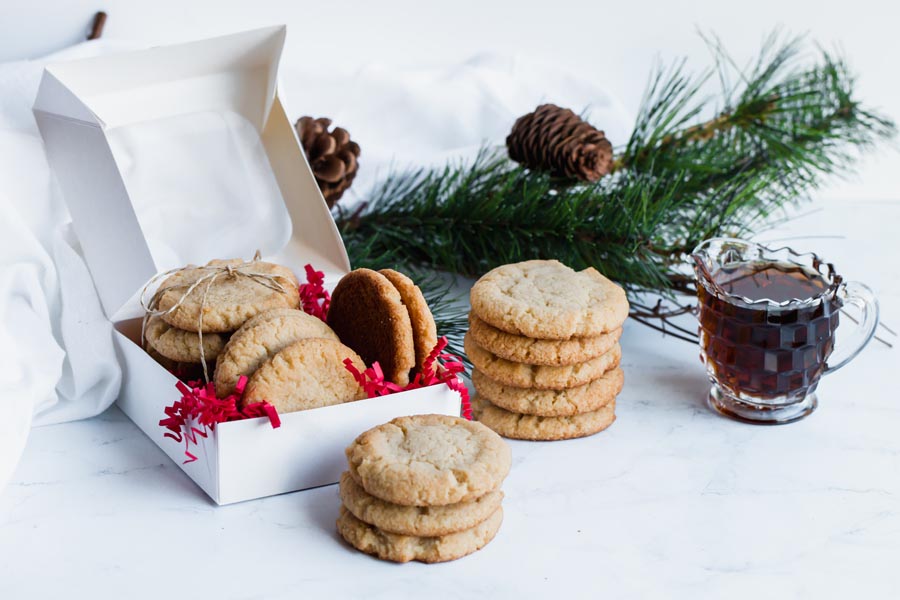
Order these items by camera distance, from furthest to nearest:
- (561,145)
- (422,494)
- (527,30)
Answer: (527,30)
(561,145)
(422,494)

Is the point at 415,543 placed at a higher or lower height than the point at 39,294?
lower

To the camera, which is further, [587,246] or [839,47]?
[839,47]

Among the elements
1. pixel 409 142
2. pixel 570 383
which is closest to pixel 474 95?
pixel 409 142

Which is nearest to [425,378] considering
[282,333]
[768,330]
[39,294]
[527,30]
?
[282,333]

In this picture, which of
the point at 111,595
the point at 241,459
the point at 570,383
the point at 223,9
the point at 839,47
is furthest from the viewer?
the point at 839,47

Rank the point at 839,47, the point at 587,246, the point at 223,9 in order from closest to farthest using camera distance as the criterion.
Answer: the point at 587,246 < the point at 223,9 < the point at 839,47

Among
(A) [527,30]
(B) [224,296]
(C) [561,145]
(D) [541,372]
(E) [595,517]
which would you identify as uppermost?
(A) [527,30]

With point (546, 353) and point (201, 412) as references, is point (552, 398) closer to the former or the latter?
point (546, 353)

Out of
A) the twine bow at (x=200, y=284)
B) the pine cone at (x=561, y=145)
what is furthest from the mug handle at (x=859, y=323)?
the twine bow at (x=200, y=284)

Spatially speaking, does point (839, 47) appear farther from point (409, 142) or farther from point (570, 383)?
point (570, 383)
